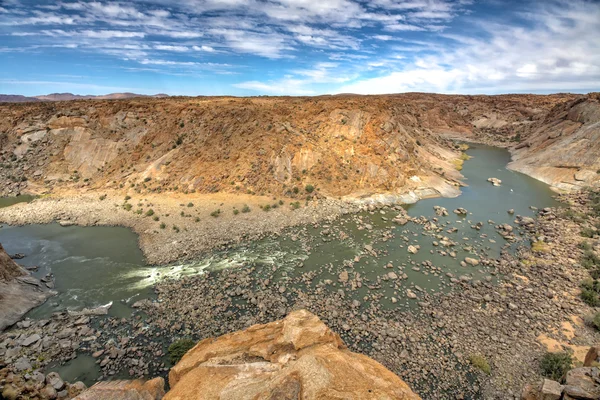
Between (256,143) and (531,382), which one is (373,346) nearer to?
(531,382)

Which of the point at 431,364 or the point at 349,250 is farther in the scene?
the point at 349,250

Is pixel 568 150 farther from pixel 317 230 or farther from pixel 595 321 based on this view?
pixel 317 230

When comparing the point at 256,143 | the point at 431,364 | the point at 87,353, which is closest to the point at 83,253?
the point at 87,353

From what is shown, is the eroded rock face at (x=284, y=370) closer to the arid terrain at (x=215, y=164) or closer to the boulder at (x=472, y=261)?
the boulder at (x=472, y=261)

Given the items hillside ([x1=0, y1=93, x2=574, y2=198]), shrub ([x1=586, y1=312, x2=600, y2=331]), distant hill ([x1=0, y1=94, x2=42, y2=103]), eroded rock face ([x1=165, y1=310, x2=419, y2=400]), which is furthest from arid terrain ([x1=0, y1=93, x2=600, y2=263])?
distant hill ([x1=0, y1=94, x2=42, y2=103])

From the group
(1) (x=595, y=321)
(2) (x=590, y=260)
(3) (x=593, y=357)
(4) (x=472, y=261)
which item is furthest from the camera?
(4) (x=472, y=261)

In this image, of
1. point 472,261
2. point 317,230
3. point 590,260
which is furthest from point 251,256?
point 590,260
